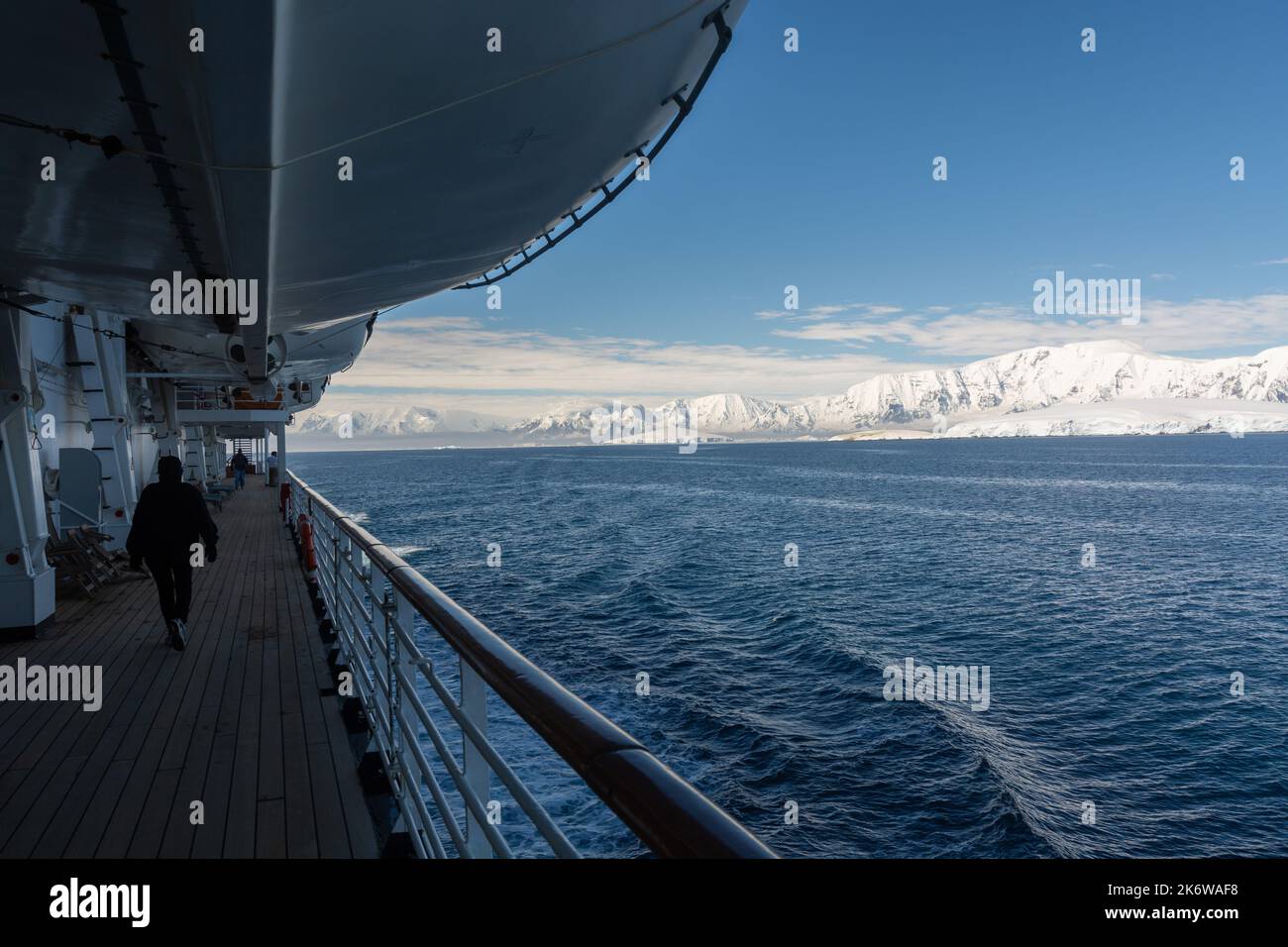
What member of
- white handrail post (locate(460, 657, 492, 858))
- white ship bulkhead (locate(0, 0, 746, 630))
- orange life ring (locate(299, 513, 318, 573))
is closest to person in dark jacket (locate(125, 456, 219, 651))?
white ship bulkhead (locate(0, 0, 746, 630))

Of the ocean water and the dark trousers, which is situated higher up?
the dark trousers

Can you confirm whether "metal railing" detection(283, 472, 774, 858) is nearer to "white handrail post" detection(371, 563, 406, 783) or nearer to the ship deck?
"white handrail post" detection(371, 563, 406, 783)

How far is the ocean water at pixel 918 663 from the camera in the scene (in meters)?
12.2

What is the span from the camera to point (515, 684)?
64.9 inches

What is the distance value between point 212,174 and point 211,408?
27.3m

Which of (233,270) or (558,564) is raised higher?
(233,270)

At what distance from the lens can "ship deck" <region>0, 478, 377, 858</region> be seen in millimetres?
3426

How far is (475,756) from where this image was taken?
2.23 metres

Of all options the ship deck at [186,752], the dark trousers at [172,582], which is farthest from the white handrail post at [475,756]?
the dark trousers at [172,582]

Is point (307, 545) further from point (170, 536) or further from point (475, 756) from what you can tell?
point (475, 756)

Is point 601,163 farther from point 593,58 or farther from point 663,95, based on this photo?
point 593,58

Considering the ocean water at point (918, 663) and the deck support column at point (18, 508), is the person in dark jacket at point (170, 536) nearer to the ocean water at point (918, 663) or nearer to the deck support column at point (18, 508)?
the deck support column at point (18, 508)
